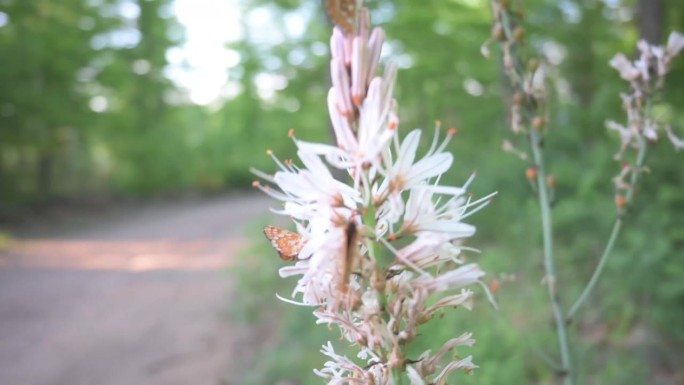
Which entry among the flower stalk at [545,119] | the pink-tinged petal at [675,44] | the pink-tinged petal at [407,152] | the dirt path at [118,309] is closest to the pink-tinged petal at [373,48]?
the pink-tinged petal at [407,152]

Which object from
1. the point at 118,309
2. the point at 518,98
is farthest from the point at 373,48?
the point at 118,309

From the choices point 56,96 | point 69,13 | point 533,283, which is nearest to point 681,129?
point 533,283

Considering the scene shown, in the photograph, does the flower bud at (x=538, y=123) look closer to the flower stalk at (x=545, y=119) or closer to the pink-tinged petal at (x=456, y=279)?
the flower stalk at (x=545, y=119)

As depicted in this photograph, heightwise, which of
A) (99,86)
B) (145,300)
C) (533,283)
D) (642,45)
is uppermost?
(642,45)

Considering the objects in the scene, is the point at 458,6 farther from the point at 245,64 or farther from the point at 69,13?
the point at 69,13

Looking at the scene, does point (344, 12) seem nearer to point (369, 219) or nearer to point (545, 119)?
point (369, 219)

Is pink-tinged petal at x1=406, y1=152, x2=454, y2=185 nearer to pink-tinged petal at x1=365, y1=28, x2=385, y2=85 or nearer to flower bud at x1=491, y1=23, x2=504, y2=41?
pink-tinged petal at x1=365, y1=28, x2=385, y2=85
